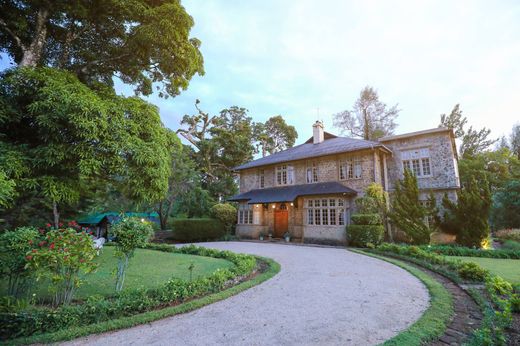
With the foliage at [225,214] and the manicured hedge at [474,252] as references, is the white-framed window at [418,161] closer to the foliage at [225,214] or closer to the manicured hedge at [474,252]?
the manicured hedge at [474,252]

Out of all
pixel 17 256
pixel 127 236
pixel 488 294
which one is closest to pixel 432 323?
pixel 488 294

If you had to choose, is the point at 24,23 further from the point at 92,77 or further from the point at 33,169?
the point at 33,169

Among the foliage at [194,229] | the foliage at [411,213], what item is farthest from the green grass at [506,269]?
the foliage at [194,229]

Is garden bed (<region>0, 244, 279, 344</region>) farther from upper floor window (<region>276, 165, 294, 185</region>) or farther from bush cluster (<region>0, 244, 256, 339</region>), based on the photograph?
upper floor window (<region>276, 165, 294, 185</region>)

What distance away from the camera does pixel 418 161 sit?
15312 millimetres

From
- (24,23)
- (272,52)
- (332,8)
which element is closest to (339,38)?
(332,8)

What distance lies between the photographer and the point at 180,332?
3.36m

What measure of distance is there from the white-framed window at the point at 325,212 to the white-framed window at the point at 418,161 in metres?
5.20

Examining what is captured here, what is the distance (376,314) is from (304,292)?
65.4 inches

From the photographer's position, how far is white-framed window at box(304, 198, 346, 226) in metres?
14.5

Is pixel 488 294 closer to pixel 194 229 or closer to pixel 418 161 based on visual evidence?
pixel 418 161

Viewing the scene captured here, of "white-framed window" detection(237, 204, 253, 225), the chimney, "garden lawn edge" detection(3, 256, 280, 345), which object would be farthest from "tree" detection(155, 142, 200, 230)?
"garden lawn edge" detection(3, 256, 280, 345)

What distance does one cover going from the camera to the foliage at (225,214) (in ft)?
61.4

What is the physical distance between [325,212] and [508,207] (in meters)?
12.9
